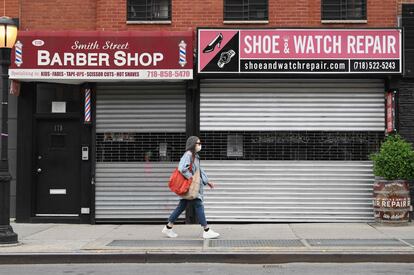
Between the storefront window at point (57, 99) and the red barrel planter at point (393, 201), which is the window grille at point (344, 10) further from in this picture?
the storefront window at point (57, 99)

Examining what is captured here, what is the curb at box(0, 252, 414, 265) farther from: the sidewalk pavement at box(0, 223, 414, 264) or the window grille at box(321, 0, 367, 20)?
the window grille at box(321, 0, 367, 20)

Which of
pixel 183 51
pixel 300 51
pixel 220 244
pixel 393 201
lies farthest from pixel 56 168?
pixel 393 201

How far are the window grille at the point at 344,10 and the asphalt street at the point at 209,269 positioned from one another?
6038mm

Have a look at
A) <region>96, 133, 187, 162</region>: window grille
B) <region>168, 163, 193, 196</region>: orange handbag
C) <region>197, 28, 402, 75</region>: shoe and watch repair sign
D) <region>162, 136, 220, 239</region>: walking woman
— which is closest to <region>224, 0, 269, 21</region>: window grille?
<region>197, 28, 402, 75</region>: shoe and watch repair sign

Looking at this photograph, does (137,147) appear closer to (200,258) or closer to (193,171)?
(193,171)

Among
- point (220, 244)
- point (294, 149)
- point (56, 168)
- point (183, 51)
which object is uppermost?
point (183, 51)

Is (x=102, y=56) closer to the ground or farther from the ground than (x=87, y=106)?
farther from the ground

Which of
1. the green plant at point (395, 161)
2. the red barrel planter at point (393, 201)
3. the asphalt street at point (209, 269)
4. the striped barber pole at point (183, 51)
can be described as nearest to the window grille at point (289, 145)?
the green plant at point (395, 161)

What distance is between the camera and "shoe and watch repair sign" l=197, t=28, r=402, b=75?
1239cm

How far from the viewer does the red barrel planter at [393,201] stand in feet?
38.9

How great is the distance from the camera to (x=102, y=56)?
40.8ft

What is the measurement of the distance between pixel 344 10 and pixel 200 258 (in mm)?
6712

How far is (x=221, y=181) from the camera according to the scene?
12820 mm

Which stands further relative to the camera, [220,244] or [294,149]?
[294,149]
